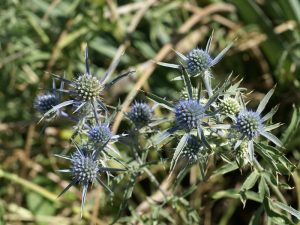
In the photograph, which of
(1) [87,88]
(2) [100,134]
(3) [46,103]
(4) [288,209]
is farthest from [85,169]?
(4) [288,209]

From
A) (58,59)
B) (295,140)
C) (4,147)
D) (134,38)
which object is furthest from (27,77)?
(295,140)

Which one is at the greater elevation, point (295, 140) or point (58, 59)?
point (58, 59)

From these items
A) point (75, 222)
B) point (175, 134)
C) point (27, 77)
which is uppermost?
point (27, 77)

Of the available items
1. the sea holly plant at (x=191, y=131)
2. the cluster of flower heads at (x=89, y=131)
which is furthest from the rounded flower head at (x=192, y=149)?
the cluster of flower heads at (x=89, y=131)

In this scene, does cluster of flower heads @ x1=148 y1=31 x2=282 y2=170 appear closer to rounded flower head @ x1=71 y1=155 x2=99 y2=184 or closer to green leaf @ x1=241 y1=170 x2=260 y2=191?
green leaf @ x1=241 y1=170 x2=260 y2=191

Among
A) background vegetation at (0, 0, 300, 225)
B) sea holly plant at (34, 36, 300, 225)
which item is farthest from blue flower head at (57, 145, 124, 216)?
background vegetation at (0, 0, 300, 225)

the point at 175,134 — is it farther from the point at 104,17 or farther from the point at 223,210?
the point at 104,17

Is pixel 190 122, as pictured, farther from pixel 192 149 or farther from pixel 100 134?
pixel 100 134
